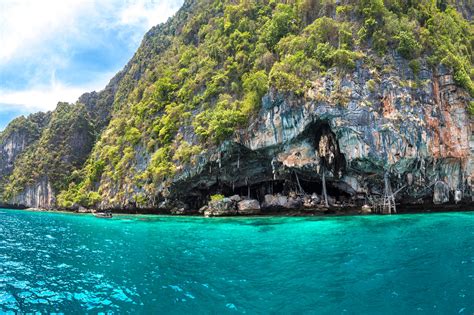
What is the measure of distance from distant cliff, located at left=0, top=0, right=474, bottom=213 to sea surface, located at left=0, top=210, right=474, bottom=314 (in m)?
11.8

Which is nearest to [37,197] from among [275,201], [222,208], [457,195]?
[222,208]

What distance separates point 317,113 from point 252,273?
20.8m

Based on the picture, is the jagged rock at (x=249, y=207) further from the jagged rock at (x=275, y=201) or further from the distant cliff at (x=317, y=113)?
the jagged rock at (x=275, y=201)

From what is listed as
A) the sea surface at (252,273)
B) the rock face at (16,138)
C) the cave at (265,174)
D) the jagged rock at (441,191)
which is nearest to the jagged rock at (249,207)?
the cave at (265,174)

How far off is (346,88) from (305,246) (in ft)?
62.9

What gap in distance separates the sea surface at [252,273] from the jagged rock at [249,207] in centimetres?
1375

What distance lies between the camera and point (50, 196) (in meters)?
62.0

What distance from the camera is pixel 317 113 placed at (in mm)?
29250

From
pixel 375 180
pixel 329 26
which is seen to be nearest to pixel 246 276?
pixel 375 180

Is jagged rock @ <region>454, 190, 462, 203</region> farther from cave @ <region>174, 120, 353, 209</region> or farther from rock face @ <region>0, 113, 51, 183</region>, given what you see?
rock face @ <region>0, 113, 51, 183</region>

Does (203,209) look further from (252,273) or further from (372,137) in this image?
(252,273)

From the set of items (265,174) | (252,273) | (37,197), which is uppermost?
(265,174)

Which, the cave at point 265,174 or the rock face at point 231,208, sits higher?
the cave at point 265,174

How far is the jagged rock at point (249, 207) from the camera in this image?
33594 millimetres
